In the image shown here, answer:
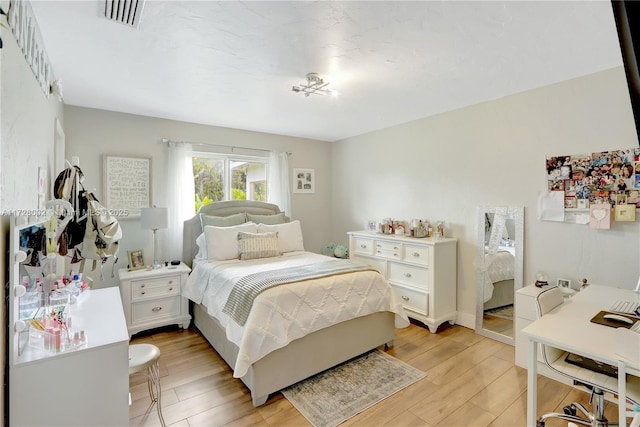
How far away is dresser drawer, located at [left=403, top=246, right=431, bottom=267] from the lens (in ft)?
10.4

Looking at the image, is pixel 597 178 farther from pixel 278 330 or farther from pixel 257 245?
pixel 257 245

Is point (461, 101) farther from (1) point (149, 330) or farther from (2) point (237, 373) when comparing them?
(1) point (149, 330)

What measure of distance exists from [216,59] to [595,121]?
2.95 meters

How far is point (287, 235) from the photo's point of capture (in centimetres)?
367

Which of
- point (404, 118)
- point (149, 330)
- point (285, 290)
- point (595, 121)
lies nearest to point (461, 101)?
point (404, 118)

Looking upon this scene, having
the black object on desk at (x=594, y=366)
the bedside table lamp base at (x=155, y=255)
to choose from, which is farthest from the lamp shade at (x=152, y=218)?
the black object on desk at (x=594, y=366)

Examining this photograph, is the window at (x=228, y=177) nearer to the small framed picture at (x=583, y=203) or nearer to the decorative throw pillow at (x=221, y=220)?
the decorative throw pillow at (x=221, y=220)

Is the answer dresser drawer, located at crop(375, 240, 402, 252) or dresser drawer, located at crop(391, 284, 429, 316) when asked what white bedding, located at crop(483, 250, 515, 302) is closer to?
dresser drawer, located at crop(391, 284, 429, 316)

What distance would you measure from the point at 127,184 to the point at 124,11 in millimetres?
2279

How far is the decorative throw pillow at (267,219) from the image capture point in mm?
3855

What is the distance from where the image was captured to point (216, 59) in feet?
7.00

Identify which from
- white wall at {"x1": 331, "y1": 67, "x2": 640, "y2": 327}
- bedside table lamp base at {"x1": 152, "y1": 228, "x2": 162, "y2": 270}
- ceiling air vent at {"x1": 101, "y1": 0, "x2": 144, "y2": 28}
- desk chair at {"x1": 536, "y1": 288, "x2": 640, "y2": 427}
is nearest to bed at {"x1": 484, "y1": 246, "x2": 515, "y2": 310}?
white wall at {"x1": 331, "y1": 67, "x2": 640, "y2": 327}

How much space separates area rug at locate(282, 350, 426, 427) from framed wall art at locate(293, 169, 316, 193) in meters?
2.76

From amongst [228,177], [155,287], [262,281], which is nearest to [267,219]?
[228,177]
